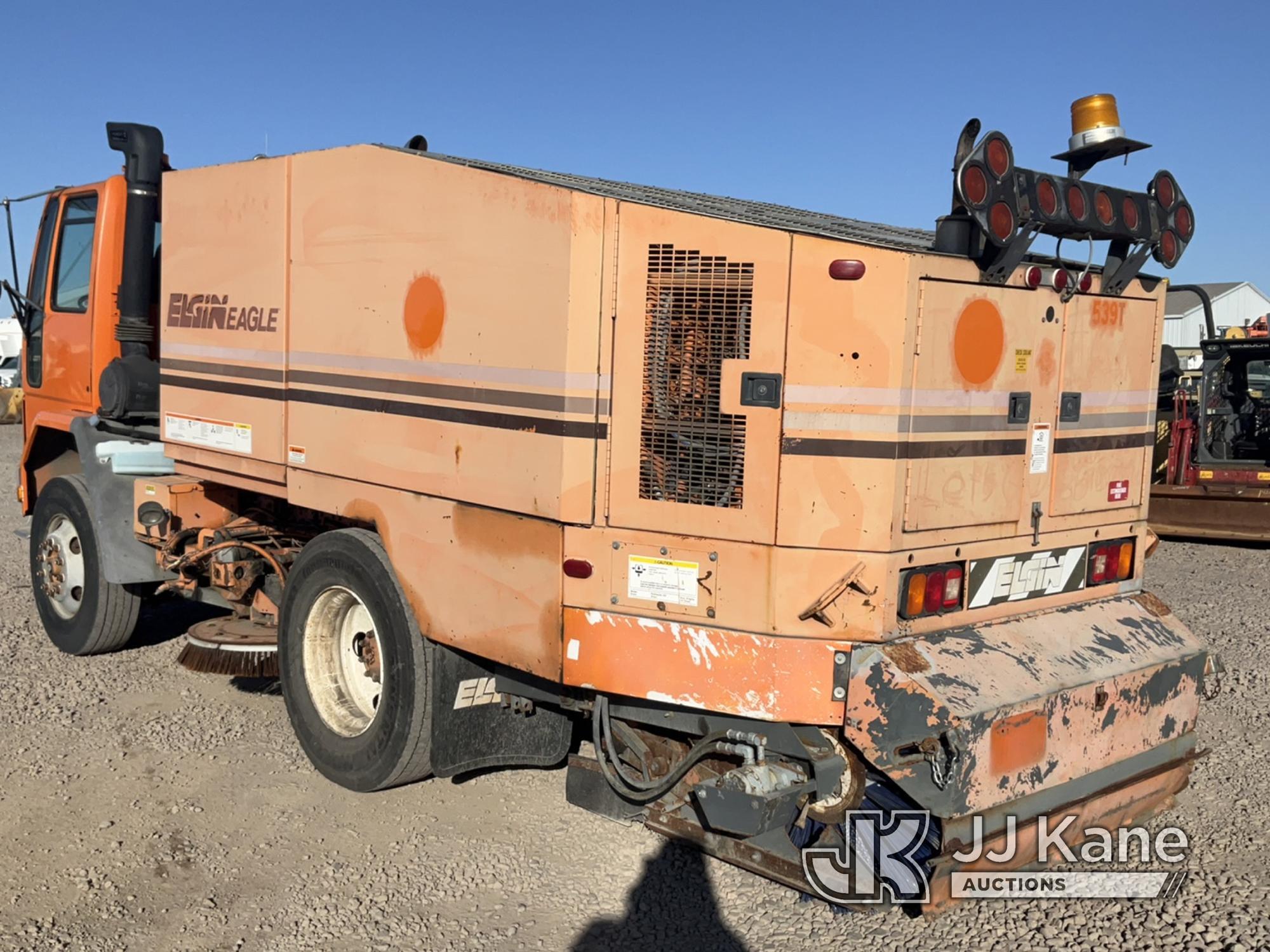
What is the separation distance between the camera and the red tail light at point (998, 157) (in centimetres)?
366

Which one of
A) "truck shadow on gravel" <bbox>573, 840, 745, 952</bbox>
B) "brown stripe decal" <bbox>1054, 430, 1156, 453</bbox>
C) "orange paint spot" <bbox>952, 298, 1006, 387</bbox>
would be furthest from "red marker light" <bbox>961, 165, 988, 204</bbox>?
"truck shadow on gravel" <bbox>573, 840, 745, 952</bbox>

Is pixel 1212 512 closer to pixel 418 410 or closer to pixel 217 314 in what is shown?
pixel 418 410

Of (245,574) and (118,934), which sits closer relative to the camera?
(118,934)

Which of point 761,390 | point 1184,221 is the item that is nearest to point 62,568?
point 761,390

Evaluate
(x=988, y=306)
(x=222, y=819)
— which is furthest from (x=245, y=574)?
(x=988, y=306)

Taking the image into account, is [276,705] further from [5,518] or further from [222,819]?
[5,518]

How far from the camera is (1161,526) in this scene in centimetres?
1297

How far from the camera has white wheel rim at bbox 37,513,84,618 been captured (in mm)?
7129

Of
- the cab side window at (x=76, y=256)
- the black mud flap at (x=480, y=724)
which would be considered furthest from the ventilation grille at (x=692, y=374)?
the cab side window at (x=76, y=256)

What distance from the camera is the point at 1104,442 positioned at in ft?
14.7

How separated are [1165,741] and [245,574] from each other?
4435 millimetres

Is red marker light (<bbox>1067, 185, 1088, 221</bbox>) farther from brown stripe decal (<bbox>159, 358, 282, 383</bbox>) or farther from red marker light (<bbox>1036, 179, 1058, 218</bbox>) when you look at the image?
brown stripe decal (<bbox>159, 358, 282, 383</bbox>)

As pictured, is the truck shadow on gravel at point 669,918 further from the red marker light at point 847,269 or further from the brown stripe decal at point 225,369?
the brown stripe decal at point 225,369

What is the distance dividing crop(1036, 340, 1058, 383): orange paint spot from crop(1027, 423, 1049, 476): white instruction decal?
0.17 metres
